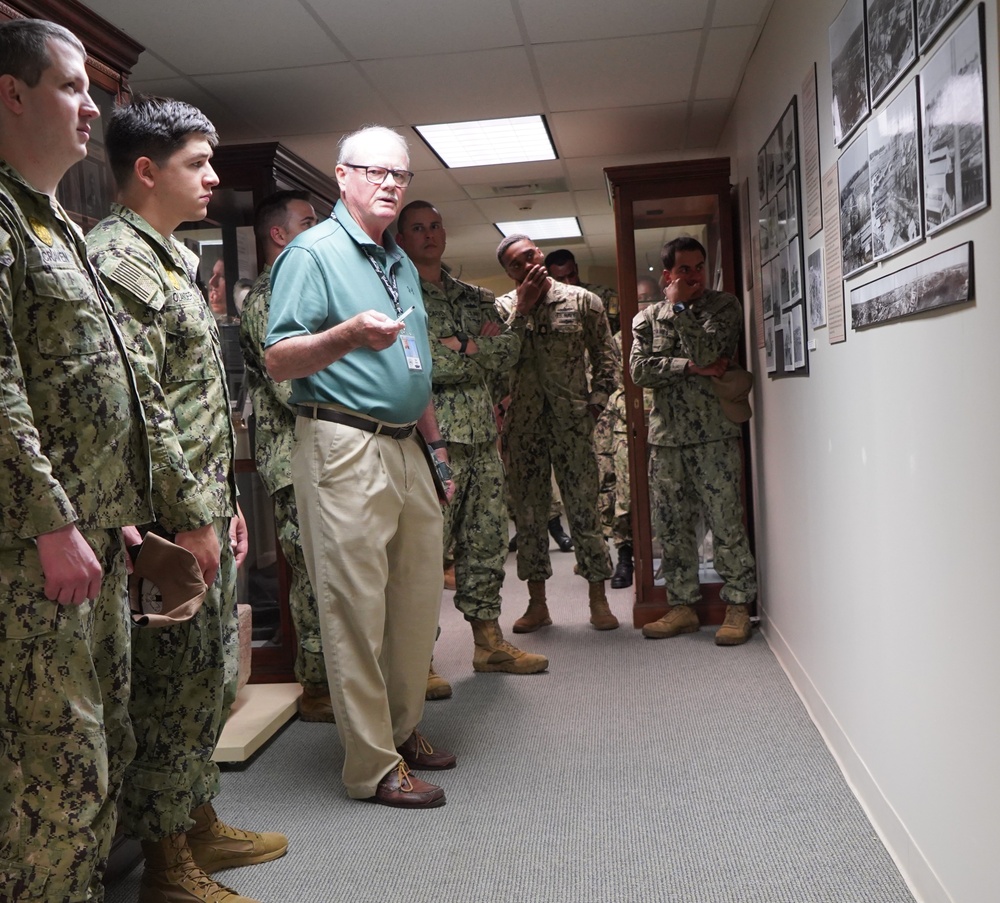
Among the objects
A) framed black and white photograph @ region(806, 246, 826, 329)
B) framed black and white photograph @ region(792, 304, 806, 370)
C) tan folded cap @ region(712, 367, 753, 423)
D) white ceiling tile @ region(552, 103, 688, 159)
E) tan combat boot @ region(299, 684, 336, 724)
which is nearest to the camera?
framed black and white photograph @ region(806, 246, 826, 329)

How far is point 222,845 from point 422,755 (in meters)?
0.67

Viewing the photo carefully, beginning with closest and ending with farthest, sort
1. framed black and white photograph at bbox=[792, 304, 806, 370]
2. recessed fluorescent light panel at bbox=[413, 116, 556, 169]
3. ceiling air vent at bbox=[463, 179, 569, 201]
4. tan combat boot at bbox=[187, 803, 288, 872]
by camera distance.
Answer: tan combat boot at bbox=[187, 803, 288, 872]
framed black and white photograph at bbox=[792, 304, 806, 370]
recessed fluorescent light panel at bbox=[413, 116, 556, 169]
ceiling air vent at bbox=[463, 179, 569, 201]

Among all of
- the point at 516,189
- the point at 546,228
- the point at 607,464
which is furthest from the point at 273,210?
the point at 546,228

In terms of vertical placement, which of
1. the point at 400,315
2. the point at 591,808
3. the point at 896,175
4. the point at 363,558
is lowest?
the point at 591,808

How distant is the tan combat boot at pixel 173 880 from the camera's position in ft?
5.89

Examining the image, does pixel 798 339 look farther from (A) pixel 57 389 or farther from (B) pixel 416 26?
(A) pixel 57 389

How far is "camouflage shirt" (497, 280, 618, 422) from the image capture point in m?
3.94

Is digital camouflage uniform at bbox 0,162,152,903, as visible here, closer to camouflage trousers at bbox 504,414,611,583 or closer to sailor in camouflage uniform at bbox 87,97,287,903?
sailor in camouflage uniform at bbox 87,97,287,903

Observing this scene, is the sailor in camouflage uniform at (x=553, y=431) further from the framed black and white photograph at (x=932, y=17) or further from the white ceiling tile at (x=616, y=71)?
the framed black and white photograph at (x=932, y=17)

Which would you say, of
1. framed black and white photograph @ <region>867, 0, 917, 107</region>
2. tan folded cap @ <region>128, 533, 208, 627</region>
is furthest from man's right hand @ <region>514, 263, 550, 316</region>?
tan folded cap @ <region>128, 533, 208, 627</region>

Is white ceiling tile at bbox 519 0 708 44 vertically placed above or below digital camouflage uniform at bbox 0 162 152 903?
above

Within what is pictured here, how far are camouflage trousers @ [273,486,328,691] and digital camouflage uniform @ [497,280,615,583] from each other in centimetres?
117

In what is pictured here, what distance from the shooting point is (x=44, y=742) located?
129 centimetres

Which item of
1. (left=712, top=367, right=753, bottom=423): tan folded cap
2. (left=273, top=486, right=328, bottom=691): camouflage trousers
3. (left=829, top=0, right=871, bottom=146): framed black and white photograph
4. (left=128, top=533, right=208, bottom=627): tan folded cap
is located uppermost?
(left=829, top=0, right=871, bottom=146): framed black and white photograph
